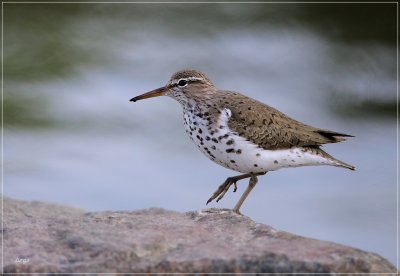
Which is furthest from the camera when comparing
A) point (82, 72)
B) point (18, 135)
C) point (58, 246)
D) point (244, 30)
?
point (244, 30)

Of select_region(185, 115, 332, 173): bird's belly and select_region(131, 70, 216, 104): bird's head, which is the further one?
select_region(131, 70, 216, 104): bird's head

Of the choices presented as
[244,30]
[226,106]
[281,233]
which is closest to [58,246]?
[281,233]

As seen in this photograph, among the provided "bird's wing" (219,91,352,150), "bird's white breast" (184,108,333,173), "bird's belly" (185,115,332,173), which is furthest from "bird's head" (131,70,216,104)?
"bird's belly" (185,115,332,173)

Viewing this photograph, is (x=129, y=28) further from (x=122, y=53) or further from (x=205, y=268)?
(x=205, y=268)

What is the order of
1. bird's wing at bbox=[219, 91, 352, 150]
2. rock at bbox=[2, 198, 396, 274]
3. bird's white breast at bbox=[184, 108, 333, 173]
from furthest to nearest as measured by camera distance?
bird's wing at bbox=[219, 91, 352, 150], bird's white breast at bbox=[184, 108, 333, 173], rock at bbox=[2, 198, 396, 274]

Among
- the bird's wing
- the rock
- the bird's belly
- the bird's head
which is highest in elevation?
A: the bird's head

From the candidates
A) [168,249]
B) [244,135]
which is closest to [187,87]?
[244,135]

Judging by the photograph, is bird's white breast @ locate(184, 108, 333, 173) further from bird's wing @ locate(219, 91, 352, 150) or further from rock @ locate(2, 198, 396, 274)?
rock @ locate(2, 198, 396, 274)
